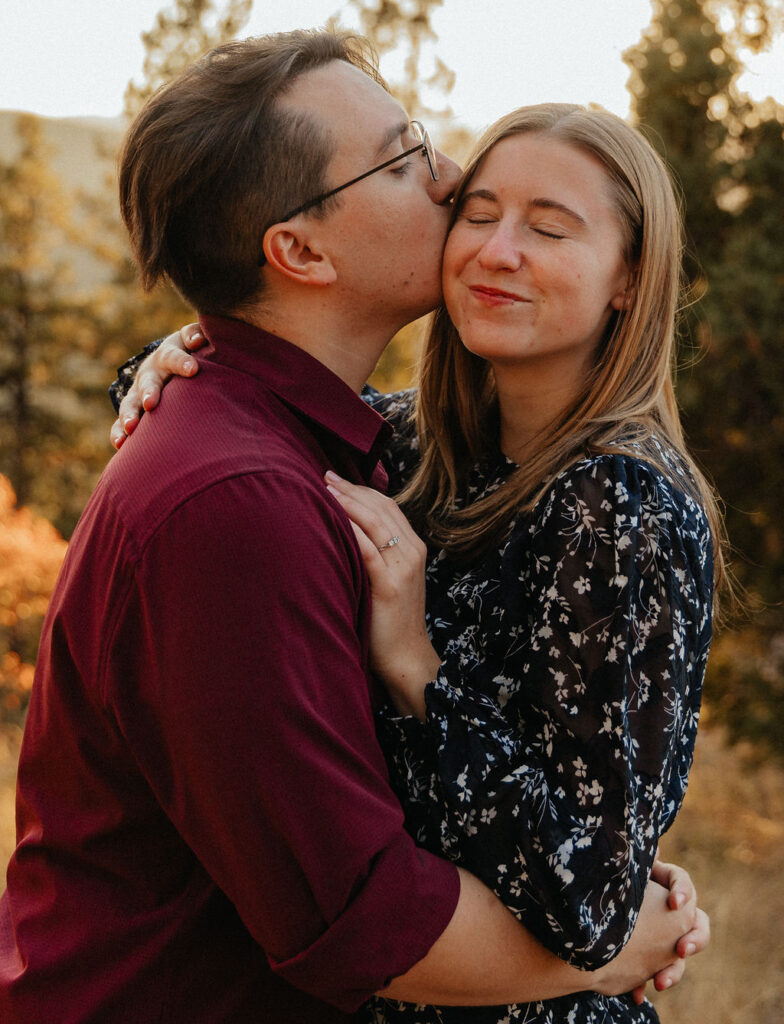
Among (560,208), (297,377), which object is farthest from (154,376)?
(560,208)

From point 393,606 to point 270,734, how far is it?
46cm

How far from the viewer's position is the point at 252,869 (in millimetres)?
1480

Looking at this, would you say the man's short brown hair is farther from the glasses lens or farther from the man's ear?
the glasses lens

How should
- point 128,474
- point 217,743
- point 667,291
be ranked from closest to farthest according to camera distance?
1. point 217,743
2. point 128,474
3. point 667,291

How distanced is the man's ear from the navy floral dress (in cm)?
62

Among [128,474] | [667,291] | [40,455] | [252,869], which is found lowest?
[40,455]

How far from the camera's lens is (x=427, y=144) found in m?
2.21

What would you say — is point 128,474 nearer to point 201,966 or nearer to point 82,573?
point 82,573

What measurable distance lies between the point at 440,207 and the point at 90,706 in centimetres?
130

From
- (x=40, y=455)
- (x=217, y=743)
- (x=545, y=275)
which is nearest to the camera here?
(x=217, y=743)

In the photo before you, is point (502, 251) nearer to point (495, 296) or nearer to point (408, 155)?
point (495, 296)

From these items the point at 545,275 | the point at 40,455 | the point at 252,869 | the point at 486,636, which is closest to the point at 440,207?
the point at 545,275

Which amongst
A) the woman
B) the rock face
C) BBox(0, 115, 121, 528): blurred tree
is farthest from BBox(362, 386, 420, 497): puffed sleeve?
BBox(0, 115, 121, 528): blurred tree

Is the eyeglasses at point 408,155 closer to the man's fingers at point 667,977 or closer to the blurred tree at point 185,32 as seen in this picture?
the man's fingers at point 667,977
